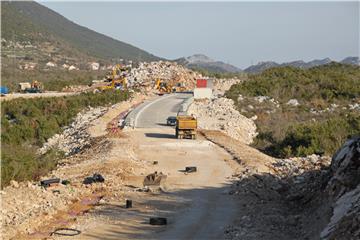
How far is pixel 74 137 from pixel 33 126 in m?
5.32

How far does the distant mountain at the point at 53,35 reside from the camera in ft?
442

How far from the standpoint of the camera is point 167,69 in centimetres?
6700

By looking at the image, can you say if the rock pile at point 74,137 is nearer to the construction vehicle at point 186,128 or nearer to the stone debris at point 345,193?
the construction vehicle at point 186,128

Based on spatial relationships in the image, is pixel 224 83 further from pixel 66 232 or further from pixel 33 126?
pixel 66 232

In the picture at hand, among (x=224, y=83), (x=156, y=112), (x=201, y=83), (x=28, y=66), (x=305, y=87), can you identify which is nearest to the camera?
(x=156, y=112)

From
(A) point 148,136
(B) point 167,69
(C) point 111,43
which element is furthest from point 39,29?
(A) point 148,136

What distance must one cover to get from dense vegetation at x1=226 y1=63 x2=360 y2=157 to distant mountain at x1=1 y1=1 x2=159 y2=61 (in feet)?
275

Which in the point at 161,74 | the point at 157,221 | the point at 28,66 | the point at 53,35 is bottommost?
the point at 157,221

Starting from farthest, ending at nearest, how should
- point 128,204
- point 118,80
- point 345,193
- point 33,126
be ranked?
point 118,80
point 33,126
point 128,204
point 345,193

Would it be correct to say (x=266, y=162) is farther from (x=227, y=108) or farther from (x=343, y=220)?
(x=227, y=108)

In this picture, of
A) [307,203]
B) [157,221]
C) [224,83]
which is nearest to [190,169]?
[307,203]

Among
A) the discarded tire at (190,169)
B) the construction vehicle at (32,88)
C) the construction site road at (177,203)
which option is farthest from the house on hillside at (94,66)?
the discarded tire at (190,169)

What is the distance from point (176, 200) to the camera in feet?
52.9

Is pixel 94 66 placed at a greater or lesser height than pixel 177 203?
greater
